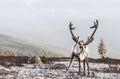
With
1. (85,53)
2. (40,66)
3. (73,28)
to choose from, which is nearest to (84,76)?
(85,53)

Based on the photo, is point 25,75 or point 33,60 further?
point 33,60

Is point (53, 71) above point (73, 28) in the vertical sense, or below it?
below

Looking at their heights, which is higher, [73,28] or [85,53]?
[73,28]

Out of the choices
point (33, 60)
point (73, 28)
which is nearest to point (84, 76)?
point (73, 28)

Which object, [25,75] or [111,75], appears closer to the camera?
[25,75]

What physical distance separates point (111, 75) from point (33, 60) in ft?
50.1

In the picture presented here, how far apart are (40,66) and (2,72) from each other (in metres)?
11.0

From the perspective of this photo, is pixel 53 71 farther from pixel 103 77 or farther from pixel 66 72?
pixel 103 77

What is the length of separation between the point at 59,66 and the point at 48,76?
1183 centimetres

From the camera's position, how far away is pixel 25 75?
4203 centimetres

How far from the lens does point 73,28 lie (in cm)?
4400

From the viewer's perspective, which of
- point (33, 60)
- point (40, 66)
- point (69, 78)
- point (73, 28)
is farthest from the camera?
point (33, 60)

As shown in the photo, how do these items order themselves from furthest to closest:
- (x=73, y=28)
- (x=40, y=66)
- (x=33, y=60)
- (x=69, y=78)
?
(x=33, y=60)
(x=40, y=66)
(x=73, y=28)
(x=69, y=78)

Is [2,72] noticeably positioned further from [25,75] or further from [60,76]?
[60,76]
